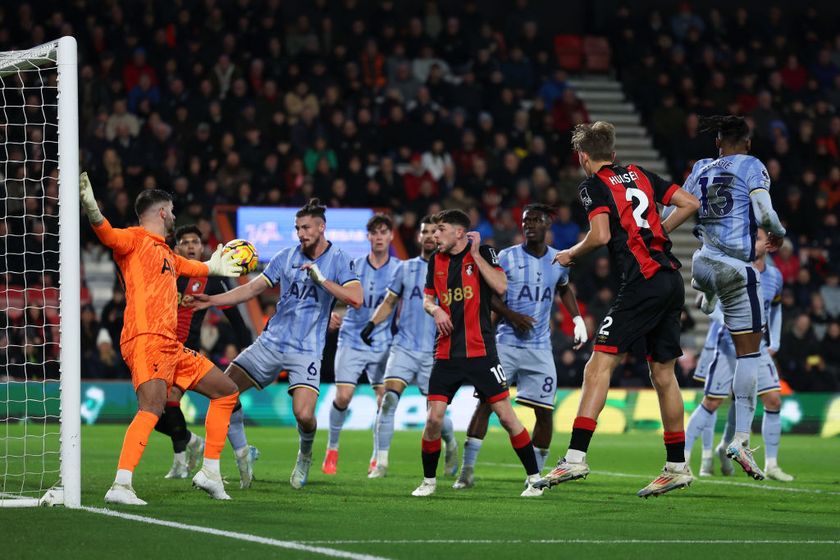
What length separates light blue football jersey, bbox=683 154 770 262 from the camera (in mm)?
9391

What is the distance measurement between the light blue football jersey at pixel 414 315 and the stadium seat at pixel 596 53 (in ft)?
53.3

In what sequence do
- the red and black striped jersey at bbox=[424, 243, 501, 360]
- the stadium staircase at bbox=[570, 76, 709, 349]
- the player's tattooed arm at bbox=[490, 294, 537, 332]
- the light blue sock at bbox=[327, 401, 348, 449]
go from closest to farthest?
the red and black striped jersey at bbox=[424, 243, 501, 360], the player's tattooed arm at bbox=[490, 294, 537, 332], the light blue sock at bbox=[327, 401, 348, 449], the stadium staircase at bbox=[570, 76, 709, 349]

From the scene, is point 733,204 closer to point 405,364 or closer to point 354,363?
point 405,364

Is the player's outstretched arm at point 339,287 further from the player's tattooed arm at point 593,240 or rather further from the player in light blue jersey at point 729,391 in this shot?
the player in light blue jersey at point 729,391

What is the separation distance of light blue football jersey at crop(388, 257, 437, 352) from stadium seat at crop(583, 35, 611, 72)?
1623 cm

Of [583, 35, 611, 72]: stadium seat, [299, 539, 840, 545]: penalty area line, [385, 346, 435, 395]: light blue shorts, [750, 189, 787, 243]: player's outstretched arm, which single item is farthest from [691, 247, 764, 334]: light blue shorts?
[583, 35, 611, 72]: stadium seat

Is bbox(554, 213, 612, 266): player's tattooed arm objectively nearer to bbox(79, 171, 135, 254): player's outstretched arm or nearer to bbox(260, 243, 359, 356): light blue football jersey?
bbox(260, 243, 359, 356): light blue football jersey

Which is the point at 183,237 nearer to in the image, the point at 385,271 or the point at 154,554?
A: the point at 385,271

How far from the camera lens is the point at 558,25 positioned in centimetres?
2870

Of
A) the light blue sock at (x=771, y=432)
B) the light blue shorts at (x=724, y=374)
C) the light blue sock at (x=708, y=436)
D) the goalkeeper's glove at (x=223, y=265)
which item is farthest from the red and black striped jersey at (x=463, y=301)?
the light blue sock at (x=771, y=432)

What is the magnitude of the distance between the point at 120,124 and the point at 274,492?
1288 centimetres

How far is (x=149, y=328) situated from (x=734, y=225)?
4.13 m

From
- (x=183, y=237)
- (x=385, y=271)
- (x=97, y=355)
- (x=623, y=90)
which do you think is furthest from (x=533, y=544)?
(x=623, y=90)

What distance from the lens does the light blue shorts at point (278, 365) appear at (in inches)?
412
